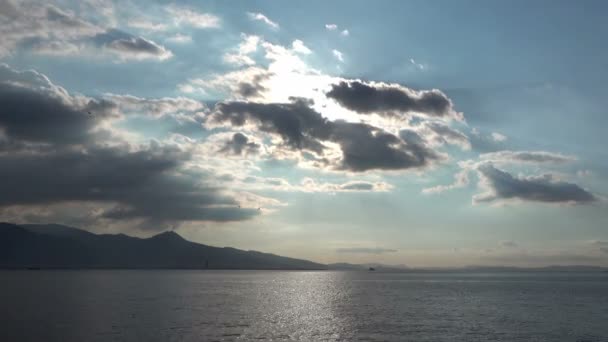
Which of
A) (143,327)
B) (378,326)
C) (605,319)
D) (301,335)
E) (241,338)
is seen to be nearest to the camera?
(241,338)

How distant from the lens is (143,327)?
7469 centimetres

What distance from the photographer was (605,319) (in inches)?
3617

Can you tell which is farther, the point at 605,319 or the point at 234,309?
the point at 234,309

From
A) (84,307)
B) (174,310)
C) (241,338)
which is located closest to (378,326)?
(241,338)

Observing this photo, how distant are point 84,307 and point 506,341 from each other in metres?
82.8

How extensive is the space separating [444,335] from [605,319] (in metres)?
41.9

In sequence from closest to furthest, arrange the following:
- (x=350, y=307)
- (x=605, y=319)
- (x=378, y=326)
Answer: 1. (x=378, y=326)
2. (x=605, y=319)
3. (x=350, y=307)

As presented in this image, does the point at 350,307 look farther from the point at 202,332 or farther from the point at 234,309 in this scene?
the point at 202,332

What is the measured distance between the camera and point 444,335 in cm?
7025

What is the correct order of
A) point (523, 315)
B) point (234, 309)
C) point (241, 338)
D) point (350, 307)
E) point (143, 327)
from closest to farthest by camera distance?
point (241, 338), point (143, 327), point (523, 315), point (234, 309), point (350, 307)

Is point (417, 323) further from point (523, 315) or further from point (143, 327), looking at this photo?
point (143, 327)

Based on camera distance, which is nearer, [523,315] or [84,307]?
[523,315]

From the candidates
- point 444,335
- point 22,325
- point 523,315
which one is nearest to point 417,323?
point 444,335

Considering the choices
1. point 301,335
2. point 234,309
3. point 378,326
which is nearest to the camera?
point 301,335
